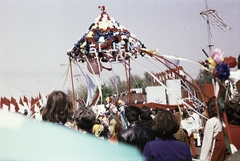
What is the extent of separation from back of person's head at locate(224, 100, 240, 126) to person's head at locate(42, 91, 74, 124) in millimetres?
1410

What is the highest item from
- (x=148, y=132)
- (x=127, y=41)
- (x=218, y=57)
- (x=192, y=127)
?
(x=127, y=41)

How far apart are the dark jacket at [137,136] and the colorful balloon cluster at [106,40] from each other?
17.5 ft

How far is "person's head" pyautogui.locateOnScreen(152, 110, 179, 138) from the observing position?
3211 mm

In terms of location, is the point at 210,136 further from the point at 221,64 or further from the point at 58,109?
the point at 58,109

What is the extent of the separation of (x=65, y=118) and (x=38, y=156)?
79 cm

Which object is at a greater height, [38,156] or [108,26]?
[108,26]

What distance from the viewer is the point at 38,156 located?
2.52m

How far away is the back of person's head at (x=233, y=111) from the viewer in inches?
133

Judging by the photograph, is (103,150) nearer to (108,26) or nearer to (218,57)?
(218,57)

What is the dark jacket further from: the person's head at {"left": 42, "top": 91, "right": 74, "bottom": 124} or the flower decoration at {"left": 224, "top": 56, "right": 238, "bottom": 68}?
the flower decoration at {"left": 224, "top": 56, "right": 238, "bottom": 68}

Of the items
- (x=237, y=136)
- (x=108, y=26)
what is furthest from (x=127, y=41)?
(x=237, y=136)

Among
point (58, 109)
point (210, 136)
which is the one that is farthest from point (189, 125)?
point (58, 109)

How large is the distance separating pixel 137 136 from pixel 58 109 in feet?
4.01

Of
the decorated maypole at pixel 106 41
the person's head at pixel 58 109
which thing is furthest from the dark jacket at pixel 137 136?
the decorated maypole at pixel 106 41
